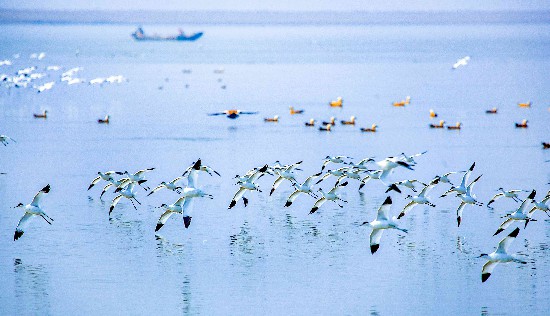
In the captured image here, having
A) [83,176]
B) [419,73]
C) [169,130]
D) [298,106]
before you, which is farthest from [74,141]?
[419,73]

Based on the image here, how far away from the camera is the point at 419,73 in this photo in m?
125

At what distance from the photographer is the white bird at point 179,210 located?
3086 cm

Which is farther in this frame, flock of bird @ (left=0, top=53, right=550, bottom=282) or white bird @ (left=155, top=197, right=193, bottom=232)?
white bird @ (left=155, top=197, right=193, bottom=232)

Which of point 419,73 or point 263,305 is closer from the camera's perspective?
point 263,305

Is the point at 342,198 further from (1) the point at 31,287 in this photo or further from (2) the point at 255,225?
(1) the point at 31,287

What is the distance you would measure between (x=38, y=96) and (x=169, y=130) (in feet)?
87.4

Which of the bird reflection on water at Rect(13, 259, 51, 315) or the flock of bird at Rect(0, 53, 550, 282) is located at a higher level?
the flock of bird at Rect(0, 53, 550, 282)

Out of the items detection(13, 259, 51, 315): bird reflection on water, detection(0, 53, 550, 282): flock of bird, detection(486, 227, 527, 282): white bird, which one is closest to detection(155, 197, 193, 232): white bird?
detection(0, 53, 550, 282): flock of bird

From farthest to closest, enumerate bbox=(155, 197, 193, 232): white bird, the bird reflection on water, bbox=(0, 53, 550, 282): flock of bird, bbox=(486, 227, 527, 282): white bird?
bbox=(155, 197, 193, 232): white bird < bbox=(0, 53, 550, 282): flock of bird < bbox=(486, 227, 527, 282): white bird < the bird reflection on water

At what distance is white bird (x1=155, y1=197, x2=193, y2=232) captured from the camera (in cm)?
3086

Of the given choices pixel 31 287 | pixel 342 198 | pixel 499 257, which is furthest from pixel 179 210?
pixel 499 257

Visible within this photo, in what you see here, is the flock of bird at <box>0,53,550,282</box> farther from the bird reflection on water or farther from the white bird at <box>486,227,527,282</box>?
the bird reflection on water

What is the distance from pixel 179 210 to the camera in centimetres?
3200

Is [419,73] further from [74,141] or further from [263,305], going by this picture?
[263,305]
